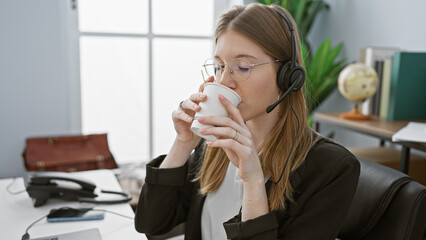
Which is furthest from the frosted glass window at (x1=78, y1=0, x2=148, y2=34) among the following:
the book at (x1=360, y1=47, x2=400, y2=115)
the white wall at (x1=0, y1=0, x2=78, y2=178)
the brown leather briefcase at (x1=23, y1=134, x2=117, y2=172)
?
the book at (x1=360, y1=47, x2=400, y2=115)

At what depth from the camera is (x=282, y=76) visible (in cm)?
87

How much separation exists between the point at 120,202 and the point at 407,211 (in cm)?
86

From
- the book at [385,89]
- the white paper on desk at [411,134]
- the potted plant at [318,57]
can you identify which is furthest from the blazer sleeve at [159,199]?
the potted plant at [318,57]

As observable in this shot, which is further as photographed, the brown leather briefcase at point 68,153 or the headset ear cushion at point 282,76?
the brown leather briefcase at point 68,153

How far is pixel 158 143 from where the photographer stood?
2.62 meters

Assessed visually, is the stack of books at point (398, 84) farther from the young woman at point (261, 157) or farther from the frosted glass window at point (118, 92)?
the frosted glass window at point (118, 92)

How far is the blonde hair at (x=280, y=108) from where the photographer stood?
2.81 ft

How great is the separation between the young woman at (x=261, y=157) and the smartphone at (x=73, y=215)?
15 centimetres

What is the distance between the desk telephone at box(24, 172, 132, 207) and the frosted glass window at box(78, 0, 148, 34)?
53.3 inches

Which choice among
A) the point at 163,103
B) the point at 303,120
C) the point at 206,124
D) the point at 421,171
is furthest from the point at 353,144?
the point at 206,124

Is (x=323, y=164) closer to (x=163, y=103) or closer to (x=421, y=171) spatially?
(x=421, y=171)

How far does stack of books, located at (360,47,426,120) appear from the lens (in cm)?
148

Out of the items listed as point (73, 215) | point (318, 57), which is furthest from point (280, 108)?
A: point (318, 57)

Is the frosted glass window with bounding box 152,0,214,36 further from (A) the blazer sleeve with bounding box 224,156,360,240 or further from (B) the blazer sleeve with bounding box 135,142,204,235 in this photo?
(A) the blazer sleeve with bounding box 224,156,360,240
